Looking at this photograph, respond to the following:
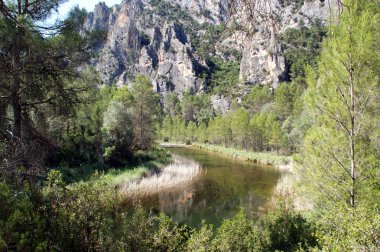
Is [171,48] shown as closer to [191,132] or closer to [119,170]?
[191,132]

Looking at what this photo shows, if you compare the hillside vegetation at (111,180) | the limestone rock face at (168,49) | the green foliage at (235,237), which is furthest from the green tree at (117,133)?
the limestone rock face at (168,49)

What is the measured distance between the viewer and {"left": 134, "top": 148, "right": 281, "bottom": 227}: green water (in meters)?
14.9

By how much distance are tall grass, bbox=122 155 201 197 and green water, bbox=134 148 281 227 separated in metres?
0.60

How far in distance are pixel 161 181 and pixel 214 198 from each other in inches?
164

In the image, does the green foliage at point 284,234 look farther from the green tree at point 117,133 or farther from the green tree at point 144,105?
the green tree at point 144,105

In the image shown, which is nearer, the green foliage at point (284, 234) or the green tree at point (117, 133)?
the green foliage at point (284, 234)

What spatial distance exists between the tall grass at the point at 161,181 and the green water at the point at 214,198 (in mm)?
601

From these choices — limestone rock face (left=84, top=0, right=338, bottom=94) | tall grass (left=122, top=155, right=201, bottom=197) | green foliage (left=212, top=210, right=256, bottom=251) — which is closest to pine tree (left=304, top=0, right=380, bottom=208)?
green foliage (left=212, top=210, right=256, bottom=251)

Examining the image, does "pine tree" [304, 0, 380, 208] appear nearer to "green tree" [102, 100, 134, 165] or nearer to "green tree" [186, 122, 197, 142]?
"green tree" [102, 100, 134, 165]

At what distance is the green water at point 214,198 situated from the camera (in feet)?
48.9

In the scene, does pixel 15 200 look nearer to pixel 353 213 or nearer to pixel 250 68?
pixel 353 213

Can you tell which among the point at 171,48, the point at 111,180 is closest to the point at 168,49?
the point at 171,48

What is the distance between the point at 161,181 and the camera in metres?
20.1

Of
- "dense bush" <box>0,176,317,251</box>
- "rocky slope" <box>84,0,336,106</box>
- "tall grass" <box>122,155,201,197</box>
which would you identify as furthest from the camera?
"rocky slope" <box>84,0,336,106</box>
